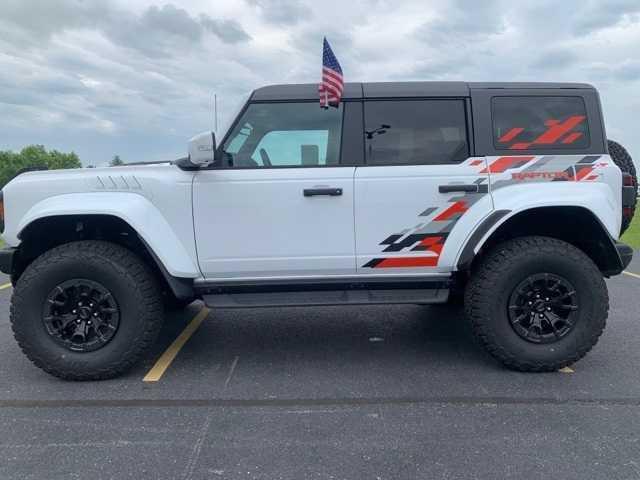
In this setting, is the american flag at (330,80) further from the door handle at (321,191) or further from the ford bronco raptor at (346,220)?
the door handle at (321,191)

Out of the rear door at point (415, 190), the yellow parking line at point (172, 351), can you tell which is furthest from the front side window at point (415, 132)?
the yellow parking line at point (172, 351)

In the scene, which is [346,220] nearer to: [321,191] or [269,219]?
[321,191]

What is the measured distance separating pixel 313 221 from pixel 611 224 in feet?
7.10

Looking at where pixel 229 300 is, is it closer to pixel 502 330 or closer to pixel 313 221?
pixel 313 221

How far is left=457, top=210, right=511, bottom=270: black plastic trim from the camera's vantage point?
3683mm

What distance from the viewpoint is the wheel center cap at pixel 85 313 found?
12.3ft

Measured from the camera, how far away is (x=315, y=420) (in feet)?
10.3

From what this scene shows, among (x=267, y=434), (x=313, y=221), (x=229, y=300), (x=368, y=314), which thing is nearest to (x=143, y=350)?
(x=229, y=300)

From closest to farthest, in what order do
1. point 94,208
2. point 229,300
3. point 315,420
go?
point 315,420, point 94,208, point 229,300

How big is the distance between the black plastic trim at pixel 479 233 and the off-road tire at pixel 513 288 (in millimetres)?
222

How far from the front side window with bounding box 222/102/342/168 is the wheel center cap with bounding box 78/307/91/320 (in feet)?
4.87

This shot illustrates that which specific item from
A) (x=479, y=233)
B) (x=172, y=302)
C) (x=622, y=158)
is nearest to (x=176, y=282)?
(x=172, y=302)

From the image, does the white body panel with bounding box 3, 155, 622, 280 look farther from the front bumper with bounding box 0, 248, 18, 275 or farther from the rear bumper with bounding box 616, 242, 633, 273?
the rear bumper with bounding box 616, 242, 633, 273

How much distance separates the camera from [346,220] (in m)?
3.75
